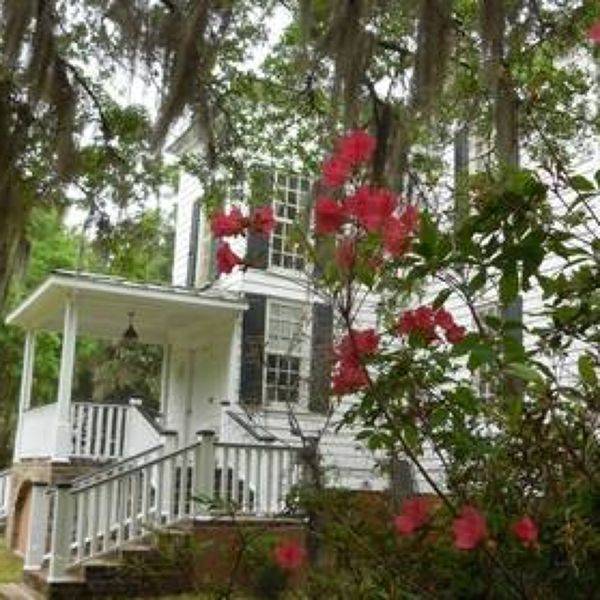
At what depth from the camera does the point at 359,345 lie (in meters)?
2.38

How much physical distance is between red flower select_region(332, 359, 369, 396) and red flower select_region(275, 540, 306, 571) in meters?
0.40

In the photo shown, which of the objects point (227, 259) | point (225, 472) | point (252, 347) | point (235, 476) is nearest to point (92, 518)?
point (225, 472)

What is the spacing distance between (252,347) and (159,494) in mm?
4077

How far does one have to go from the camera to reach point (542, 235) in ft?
6.70

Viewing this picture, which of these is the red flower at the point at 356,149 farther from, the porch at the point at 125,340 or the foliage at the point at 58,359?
the foliage at the point at 58,359

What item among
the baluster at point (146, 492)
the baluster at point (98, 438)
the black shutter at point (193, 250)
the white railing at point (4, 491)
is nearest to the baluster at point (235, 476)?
the baluster at point (146, 492)

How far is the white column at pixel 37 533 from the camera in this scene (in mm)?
10477

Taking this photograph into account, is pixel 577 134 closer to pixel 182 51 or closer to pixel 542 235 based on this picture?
pixel 182 51

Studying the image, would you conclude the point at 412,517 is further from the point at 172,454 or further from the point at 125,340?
the point at 125,340

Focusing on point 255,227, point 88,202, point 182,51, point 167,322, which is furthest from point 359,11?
point 167,322

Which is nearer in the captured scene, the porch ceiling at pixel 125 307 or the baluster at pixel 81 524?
the baluster at pixel 81 524

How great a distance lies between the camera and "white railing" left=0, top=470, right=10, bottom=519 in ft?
58.7

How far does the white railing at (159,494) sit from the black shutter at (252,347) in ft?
8.61

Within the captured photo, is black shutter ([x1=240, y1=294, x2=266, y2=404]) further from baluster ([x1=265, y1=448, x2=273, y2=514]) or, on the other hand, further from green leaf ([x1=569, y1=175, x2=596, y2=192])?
green leaf ([x1=569, y1=175, x2=596, y2=192])
